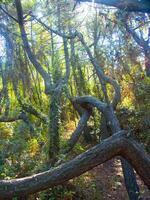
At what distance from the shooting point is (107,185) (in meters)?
10.2

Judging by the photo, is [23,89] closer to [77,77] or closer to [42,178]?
[77,77]

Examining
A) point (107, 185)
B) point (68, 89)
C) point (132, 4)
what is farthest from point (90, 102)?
point (132, 4)

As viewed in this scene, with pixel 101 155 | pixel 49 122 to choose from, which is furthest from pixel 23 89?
pixel 101 155

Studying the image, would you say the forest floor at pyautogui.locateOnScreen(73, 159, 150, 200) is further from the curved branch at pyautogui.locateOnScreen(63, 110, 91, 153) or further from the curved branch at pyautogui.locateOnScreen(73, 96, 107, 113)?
the curved branch at pyautogui.locateOnScreen(73, 96, 107, 113)

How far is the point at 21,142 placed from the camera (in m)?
10.2

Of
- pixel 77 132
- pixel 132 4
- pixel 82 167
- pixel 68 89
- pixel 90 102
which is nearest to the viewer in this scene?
pixel 132 4

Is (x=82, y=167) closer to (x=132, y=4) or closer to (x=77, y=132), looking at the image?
(x=132, y=4)

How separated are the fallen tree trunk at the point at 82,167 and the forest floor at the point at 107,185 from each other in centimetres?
388

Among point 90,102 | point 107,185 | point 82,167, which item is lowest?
point 107,185

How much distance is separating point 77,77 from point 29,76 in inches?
120

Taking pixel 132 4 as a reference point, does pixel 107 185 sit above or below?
below

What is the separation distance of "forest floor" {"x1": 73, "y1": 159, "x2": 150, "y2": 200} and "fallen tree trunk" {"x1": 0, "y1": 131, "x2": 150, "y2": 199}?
3878 millimetres

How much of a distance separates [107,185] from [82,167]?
585cm

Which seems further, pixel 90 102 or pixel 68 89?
pixel 68 89
